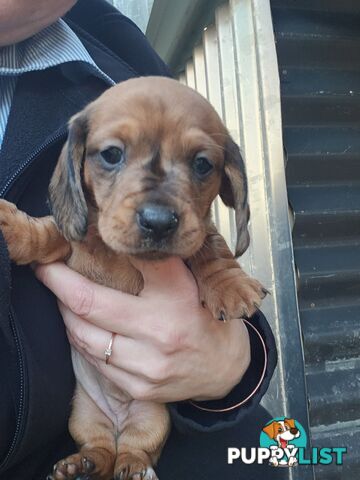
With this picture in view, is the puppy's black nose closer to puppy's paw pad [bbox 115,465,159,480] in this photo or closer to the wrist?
the wrist

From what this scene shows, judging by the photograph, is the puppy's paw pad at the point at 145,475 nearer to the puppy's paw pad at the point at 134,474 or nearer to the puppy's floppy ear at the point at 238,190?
the puppy's paw pad at the point at 134,474

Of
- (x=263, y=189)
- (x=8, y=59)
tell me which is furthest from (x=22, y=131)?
(x=263, y=189)

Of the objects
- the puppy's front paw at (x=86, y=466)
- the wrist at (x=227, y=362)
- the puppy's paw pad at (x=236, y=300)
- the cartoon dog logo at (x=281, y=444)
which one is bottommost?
the cartoon dog logo at (x=281, y=444)

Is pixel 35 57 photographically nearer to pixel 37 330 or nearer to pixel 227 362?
pixel 37 330

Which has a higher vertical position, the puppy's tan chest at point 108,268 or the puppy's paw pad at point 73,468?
the puppy's tan chest at point 108,268

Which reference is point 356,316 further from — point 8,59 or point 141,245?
point 8,59

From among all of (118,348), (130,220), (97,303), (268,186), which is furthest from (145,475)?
(268,186)

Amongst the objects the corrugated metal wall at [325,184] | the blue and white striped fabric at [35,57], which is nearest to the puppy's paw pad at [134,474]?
the blue and white striped fabric at [35,57]
